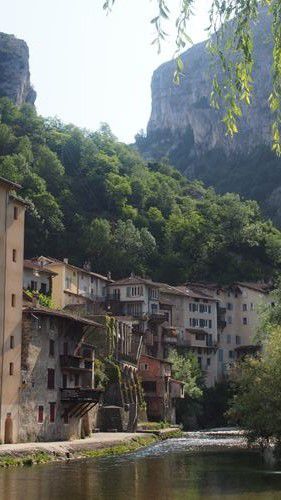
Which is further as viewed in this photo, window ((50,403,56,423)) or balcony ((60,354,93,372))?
balcony ((60,354,93,372))

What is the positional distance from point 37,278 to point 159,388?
21425mm

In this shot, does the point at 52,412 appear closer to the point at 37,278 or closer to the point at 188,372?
the point at 37,278

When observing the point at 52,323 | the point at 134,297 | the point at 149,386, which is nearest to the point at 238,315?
the point at 134,297

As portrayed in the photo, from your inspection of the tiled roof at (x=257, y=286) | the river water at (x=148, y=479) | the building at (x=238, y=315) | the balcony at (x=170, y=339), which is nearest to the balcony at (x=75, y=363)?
the river water at (x=148, y=479)

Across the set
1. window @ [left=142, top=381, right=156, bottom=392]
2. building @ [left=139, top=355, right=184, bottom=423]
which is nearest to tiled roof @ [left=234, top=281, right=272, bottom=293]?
building @ [left=139, top=355, right=184, bottom=423]

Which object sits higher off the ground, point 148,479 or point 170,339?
point 170,339

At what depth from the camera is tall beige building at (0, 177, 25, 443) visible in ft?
165

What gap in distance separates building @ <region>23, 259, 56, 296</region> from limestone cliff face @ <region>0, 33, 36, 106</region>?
10573cm

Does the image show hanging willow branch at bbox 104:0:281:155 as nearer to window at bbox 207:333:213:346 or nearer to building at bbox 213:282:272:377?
window at bbox 207:333:213:346

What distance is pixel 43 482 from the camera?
34031mm

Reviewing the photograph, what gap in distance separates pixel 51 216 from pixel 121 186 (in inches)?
967

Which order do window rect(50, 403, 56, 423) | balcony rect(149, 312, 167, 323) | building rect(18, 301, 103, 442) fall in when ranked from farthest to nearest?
balcony rect(149, 312, 167, 323), window rect(50, 403, 56, 423), building rect(18, 301, 103, 442)

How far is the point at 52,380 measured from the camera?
5688cm

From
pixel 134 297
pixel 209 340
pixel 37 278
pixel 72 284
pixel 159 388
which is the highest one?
pixel 72 284
